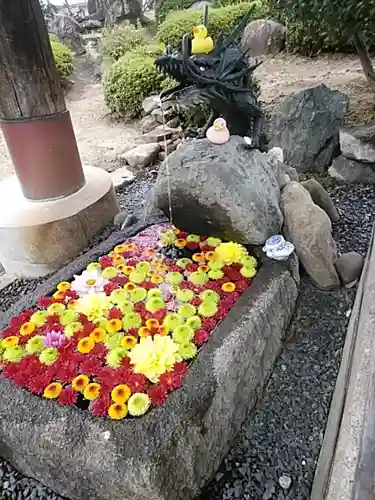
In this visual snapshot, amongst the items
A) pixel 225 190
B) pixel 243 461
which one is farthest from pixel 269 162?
pixel 243 461

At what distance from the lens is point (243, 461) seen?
171 centimetres

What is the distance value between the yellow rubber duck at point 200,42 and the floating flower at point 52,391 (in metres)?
1.67

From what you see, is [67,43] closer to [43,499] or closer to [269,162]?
[269,162]

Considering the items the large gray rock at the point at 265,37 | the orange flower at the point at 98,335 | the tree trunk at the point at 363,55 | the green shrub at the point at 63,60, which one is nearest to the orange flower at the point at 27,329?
the orange flower at the point at 98,335

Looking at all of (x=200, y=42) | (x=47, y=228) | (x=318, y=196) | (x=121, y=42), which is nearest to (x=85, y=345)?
(x=47, y=228)

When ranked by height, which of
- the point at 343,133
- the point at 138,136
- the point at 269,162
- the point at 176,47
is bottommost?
the point at 138,136

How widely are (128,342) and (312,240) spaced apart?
3.76 feet

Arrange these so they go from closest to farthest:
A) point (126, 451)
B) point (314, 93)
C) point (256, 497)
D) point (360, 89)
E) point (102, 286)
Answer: point (126, 451), point (256, 497), point (102, 286), point (314, 93), point (360, 89)

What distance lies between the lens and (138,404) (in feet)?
4.87

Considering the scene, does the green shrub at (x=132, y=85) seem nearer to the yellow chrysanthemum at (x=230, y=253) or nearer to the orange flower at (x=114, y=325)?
the yellow chrysanthemum at (x=230, y=253)

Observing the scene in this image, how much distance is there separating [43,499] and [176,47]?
6.93 ft

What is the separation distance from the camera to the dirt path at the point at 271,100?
190 inches

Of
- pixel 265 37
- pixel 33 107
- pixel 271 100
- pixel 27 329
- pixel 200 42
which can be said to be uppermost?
pixel 200 42

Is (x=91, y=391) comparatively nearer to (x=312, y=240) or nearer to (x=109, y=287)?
(x=109, y=287)
